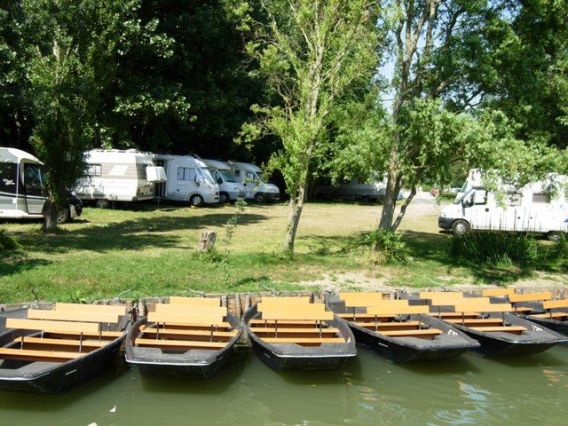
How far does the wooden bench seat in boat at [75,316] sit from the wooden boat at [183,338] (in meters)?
0.39

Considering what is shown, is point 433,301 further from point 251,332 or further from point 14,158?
point 14,158

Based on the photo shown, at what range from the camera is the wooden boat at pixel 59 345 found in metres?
6.51

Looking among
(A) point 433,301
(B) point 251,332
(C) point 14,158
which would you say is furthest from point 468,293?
(C) point 14,158

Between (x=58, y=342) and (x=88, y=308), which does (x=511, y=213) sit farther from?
(x=58, y=342)

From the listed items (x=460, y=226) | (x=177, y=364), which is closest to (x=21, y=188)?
(x=177, y=364)

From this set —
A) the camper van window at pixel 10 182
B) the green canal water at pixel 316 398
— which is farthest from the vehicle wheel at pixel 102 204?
the green canal water at pixel 316 398

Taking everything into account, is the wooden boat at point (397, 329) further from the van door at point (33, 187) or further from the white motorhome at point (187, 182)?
the white motorhome at point (187, 182)

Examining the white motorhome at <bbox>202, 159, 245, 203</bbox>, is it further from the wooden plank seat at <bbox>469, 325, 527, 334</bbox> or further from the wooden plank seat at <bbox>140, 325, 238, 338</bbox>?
the wooden plank seat at <bbox>469, 325, 527, 334</bbox>

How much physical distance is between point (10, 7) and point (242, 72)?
12554 mm

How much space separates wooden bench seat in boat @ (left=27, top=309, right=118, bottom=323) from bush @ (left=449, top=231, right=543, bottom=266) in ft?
33.9

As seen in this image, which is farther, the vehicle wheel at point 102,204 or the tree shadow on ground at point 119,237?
the vehicle wheel at point 102,204

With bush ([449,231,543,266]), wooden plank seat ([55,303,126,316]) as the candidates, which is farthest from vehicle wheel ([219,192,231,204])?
wooden plank seat ([55,303,126,316])

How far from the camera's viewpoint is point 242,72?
30047 mm

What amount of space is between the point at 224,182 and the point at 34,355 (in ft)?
84.3
